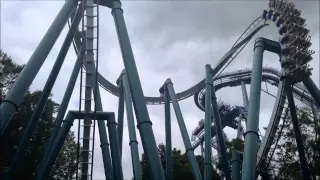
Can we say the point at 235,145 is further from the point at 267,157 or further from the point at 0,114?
the point at 0,114

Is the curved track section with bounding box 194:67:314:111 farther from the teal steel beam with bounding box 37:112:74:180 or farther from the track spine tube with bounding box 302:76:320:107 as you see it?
the teal steel beam with bounding box 37:112:74:180

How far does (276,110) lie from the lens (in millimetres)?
19203

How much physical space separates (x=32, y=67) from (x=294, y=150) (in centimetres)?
1412

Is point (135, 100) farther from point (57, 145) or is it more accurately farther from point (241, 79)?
point (241, 79)

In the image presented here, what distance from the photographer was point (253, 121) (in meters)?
15.7

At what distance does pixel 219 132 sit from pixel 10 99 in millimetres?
12096

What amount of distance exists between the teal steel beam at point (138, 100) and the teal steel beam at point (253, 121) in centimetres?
406

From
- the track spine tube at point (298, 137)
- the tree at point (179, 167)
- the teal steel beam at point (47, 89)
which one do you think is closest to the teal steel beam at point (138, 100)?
the teal steel beam at point (47, 89)

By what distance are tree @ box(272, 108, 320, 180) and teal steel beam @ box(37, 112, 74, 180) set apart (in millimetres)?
10267

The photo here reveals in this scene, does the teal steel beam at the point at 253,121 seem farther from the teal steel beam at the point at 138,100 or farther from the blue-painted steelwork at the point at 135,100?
the teal steel beam at the point at 138,100

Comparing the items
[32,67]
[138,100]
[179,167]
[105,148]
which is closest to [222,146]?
[105,148]

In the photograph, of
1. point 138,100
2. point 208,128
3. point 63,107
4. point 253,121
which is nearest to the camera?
point 138,100

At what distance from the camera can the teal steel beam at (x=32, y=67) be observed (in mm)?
11617

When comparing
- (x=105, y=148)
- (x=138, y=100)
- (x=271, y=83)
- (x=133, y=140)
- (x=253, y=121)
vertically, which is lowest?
(x=138, y=100)
